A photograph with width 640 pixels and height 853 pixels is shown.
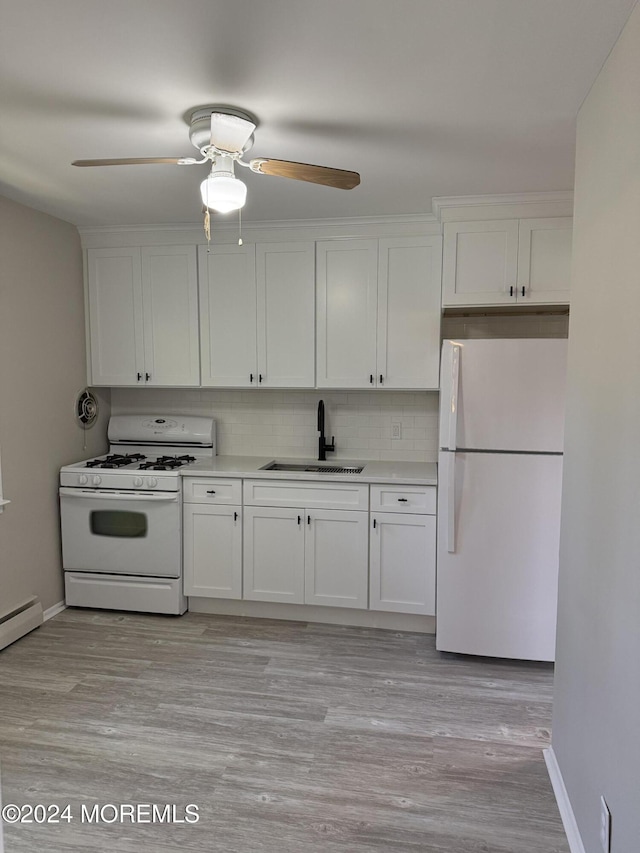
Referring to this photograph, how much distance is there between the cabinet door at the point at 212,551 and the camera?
352 cm

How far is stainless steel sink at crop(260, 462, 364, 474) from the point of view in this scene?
12.1 ft

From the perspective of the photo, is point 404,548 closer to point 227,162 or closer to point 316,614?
point 316,614

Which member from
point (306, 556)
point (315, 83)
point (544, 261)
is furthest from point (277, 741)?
point (544, 261)

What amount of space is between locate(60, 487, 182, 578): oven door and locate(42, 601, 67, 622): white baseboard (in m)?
0.26

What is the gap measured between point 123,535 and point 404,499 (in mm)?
1752

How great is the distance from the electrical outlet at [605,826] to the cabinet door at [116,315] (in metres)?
3.30

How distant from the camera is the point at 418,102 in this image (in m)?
1.99

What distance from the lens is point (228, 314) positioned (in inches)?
145

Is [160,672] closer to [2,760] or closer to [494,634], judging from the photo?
[2,760]

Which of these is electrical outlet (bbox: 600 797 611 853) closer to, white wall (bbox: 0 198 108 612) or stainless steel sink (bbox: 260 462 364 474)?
stainless steel sink (bbox: 260 462 364 474)

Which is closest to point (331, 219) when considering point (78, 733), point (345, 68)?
point (345, 68)

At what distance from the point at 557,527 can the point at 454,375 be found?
92 centimetres

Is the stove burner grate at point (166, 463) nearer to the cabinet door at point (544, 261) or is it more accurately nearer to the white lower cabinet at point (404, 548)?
the white lower cabinet at point (404, 548)

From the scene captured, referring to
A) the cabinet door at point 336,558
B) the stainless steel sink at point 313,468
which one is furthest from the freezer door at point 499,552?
the stainless steel sink at point 313,468
